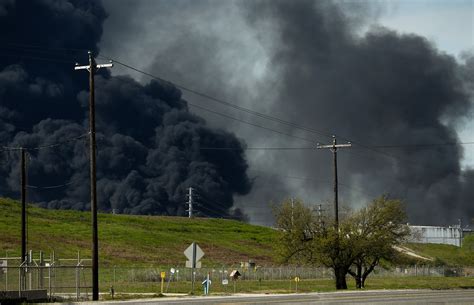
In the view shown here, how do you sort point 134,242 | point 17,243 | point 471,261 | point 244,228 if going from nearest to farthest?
point 17,243 → point 134,242 → point 471,261 → point 244,228

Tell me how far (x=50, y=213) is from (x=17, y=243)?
3810 cm

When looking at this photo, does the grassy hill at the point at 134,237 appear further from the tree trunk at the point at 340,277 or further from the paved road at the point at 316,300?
the paved road at the point at 316,300

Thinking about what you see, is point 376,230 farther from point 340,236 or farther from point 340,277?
point 340,277

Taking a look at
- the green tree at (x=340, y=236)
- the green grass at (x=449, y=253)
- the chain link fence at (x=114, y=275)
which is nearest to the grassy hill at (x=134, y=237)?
the chain link fence at (x=114, y=275)

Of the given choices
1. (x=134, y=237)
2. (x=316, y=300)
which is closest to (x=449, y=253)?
(x=134, y=237)

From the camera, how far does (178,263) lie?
112 metres

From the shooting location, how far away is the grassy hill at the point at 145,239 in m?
111

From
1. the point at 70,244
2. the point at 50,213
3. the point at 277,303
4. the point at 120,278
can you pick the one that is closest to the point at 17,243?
the point at 70,244

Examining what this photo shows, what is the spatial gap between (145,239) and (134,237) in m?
1.73

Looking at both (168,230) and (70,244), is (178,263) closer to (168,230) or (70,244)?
(70,244)

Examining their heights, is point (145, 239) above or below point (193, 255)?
above

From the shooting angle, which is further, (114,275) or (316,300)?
(114,275)

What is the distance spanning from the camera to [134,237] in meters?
132

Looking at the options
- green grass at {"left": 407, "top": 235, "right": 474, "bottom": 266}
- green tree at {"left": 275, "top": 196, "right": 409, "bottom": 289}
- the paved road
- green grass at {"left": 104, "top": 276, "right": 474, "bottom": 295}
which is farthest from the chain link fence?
green grass at {"left": 407, "top": 235, "right": 474, "bottom": 266}
